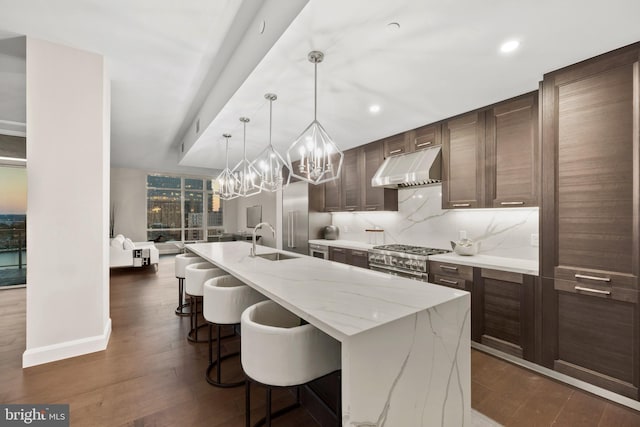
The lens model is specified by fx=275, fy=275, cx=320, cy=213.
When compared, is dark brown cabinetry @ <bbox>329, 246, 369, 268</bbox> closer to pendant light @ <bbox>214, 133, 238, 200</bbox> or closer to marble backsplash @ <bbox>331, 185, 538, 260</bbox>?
marble backsplash @ <bbox>331, 185, 538, 260</bbox>

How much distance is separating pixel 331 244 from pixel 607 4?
12.1 ft

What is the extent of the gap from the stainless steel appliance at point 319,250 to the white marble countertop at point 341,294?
230cm

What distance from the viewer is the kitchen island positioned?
104 centimetres

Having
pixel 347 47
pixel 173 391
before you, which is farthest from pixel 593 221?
pixel 173 391

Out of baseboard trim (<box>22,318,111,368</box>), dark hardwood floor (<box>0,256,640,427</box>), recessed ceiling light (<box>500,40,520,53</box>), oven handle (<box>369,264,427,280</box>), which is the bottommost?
dark hardwood floor (<box>0,256,640,427</box>)

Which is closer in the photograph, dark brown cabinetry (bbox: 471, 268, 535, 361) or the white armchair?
dark brown cabinetry (bbox: 471, 268, 535, 361)

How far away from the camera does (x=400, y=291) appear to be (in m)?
1.55

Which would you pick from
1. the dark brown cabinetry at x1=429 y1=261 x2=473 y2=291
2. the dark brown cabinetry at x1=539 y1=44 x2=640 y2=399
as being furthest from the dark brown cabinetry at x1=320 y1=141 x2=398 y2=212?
the dark brown cabinetry at x1=539 y1=44 x2=640 y2=399

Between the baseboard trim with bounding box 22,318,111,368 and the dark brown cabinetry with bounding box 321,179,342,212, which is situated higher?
the dark brown cabinetry with bounding box 321,179,342,212

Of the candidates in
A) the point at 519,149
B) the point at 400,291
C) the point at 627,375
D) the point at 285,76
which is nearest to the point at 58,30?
the point at 285,76

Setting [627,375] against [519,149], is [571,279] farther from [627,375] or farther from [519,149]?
[519,149]

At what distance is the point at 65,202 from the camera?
2439 millimetres

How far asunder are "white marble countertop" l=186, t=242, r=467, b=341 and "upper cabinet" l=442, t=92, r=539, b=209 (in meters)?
1.63

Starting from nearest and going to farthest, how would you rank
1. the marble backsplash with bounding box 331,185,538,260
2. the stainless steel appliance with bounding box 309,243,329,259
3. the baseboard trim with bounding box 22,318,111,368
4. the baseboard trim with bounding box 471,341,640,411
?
the baseboard trim with bounding box 471,341,640,411 → the baseboard trim with bounding box 22,318,111,368 → the marble backsplash with bounding box 331,185,538,260 → the stainless steel appliance with bounding box 309,243,329,259
